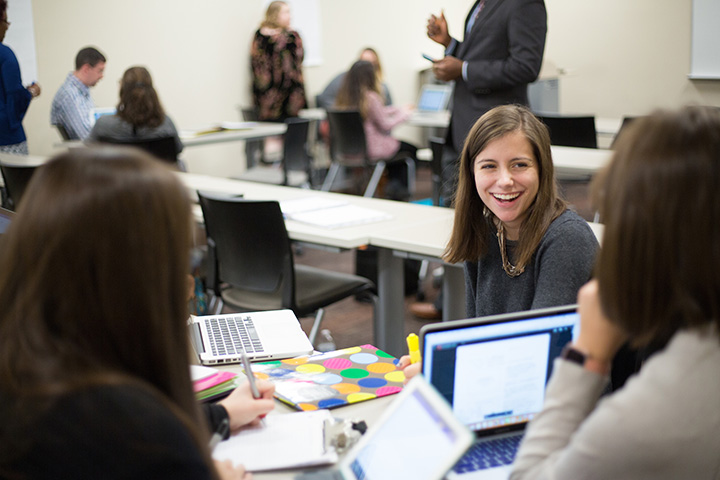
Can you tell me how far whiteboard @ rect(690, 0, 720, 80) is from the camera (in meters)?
6.45

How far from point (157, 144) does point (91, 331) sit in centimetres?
360

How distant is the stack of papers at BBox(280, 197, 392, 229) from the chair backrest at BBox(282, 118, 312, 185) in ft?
7.79

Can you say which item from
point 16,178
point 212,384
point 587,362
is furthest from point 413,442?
point 16,178

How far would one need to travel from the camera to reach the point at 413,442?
37.9 inches

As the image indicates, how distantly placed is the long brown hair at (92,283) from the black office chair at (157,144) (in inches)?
135

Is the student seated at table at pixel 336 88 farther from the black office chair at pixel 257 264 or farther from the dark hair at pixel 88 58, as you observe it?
the black office chair at pixel 257 264

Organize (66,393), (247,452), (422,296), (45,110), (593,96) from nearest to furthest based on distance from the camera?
1. (66,393)
2. (247,452)
3. (422,296)
4. (45,110)
5. (593,96)

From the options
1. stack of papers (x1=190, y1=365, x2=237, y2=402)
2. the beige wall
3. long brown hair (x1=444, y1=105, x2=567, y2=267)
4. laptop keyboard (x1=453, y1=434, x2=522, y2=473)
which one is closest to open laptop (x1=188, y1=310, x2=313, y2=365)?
stack of papers (x1=190, y1=365, x2=237, y2=402)

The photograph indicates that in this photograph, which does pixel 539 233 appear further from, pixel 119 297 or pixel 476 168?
pixel 119 297

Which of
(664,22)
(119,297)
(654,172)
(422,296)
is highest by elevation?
(664,22)

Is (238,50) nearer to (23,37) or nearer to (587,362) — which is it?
(23,37)

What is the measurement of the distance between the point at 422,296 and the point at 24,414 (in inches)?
134

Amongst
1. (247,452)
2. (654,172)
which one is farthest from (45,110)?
(654,172)

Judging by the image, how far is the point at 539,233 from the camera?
173 centimetres
